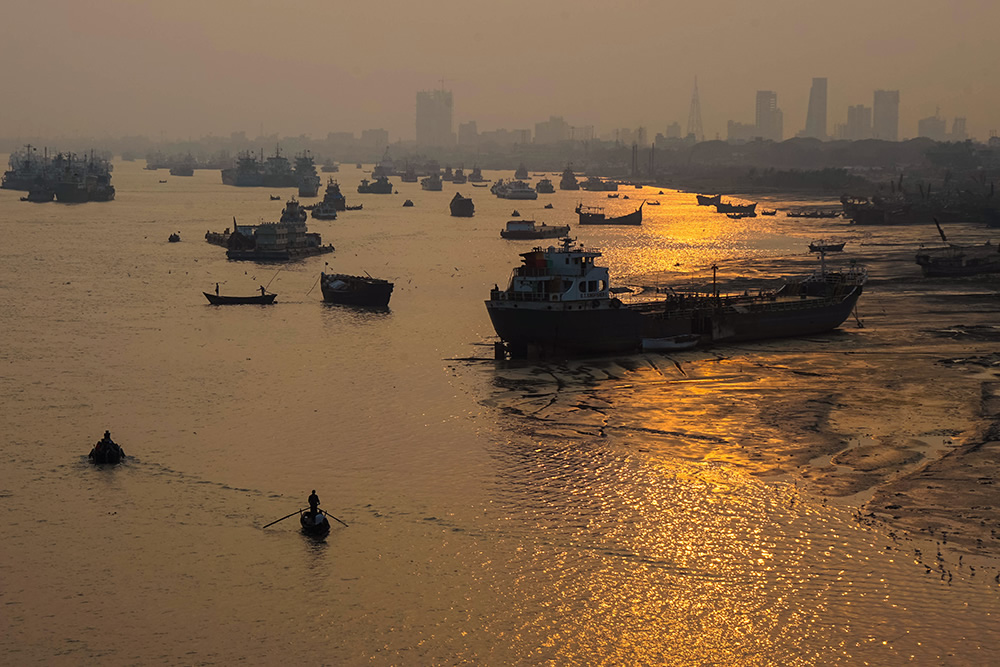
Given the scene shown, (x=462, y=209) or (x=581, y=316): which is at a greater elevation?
(x=462, y=209)

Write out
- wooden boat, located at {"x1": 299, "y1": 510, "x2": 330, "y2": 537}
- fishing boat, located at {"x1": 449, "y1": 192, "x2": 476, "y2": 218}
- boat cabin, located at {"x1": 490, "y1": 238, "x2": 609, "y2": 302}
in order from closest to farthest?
wooden boat, located at {"x1": 299, "y1": 510, "x2": 330, "y2": 537}
boat cabin, located at {"x1": 490, "y1": 238, "x2": 609, "y2": 302}
fishing boat, located at {"x1": 449, "y1": 192, "x2": 476, "y2": 218}

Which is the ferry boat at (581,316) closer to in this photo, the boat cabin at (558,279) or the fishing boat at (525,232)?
the boat cabin at (558,279)

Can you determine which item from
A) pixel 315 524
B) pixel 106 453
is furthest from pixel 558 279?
pixel 315 524

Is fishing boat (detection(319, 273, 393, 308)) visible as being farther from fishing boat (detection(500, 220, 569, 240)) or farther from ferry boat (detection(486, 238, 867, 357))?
fishing boat (detection(500, 220, 569, 240))

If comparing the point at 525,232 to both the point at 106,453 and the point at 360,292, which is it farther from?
the point at 106,453

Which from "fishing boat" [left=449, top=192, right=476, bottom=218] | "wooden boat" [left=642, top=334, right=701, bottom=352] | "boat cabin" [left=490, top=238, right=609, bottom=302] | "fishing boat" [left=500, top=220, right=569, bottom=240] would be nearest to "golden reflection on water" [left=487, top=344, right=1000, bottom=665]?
"boat cabin" [left=490, top=238, right=609, bottom=302]
